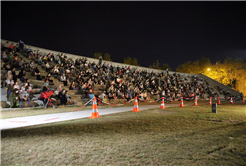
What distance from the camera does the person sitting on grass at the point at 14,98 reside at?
37.2 feet

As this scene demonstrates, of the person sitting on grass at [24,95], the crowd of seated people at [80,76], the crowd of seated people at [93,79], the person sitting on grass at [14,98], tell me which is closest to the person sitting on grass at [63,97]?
the crowd of seated people at [80,76]

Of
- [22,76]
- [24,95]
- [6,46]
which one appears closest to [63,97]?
[24,95]

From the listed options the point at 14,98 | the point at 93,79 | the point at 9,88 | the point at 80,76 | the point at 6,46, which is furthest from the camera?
the point at 93,79

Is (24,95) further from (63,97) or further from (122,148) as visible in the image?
(122,148)

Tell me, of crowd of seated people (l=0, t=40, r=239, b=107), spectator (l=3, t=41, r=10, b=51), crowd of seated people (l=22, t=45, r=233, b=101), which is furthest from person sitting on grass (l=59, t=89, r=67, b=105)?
spectator (l=3, t=41, r=10, b=51)

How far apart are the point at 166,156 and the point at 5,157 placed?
3.30m

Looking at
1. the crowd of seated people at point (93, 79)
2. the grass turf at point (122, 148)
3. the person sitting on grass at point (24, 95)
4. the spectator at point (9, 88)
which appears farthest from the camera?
the crowd of seated people at point (93, 79)

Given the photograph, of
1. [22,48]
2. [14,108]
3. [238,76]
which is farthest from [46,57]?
[238,76]

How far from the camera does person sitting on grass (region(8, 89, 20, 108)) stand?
11.3 m

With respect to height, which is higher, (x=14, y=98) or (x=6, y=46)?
(x=6, y=46)

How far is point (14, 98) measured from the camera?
1143cm

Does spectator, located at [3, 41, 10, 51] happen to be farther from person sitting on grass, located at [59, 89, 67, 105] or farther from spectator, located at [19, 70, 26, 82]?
person sitting on grass, located at [59, 89, 67, 105]

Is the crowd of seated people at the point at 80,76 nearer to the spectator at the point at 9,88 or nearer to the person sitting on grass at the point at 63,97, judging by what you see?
the person sitting on grass at the point at 63,97

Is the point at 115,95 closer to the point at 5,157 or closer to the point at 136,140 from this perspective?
the point at 136,140
